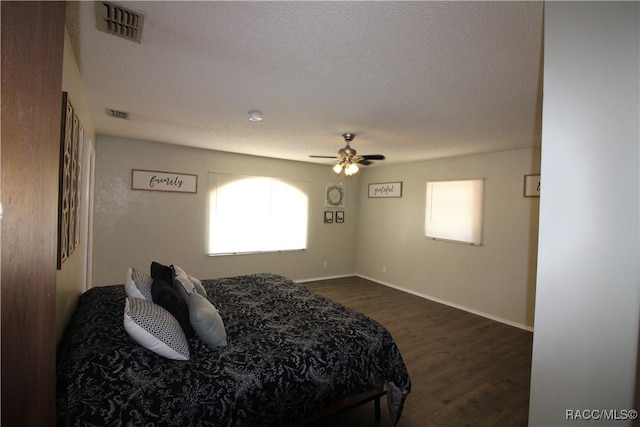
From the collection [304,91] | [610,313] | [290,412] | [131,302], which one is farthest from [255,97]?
[610,313]

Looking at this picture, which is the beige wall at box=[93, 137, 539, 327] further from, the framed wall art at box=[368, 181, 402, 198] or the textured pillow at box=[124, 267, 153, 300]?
the textured pillow at box=[124, 267, 153, 300]

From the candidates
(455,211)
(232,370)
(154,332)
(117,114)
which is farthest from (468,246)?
(117,114)

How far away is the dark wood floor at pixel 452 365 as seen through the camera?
Answer: 2.23 meters

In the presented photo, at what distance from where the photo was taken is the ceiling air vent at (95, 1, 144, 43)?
1.39 m

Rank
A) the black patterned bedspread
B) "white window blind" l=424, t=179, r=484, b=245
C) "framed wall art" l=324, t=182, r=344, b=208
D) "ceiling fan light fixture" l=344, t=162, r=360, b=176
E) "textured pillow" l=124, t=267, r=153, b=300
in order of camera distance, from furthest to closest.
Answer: "framed wall art" l=324, t=182, r=344, b=208 → "white window blind" l=424, t=179, r=484, b=245 → "ceiling fan light fixture" l=344, t=162, r=360, b=176 → "textured pillow" l=124, t=267, r=153, b=300 → the black patterned bedspread

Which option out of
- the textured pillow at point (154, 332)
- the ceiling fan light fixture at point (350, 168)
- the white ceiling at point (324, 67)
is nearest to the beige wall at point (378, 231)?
the white ceiling at point (324, 67)

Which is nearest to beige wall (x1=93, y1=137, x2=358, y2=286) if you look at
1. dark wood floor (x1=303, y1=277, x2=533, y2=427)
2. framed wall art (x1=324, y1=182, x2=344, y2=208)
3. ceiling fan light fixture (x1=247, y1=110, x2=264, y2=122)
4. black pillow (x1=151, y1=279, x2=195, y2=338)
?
framed wall art (x1=324, y1=182, x2=344, y2=208)

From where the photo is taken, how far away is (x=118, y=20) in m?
1.47

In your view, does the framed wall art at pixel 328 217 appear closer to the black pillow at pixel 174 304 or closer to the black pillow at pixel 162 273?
the black pillow at pixel 162 273

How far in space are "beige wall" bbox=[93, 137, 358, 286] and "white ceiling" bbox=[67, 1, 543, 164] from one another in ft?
2.96

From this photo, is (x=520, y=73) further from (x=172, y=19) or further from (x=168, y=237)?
(x=168, y=237)

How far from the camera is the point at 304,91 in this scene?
2309 mm

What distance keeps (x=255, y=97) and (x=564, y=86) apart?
215 cm

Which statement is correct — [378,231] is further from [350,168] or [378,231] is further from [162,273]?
[162,273]
